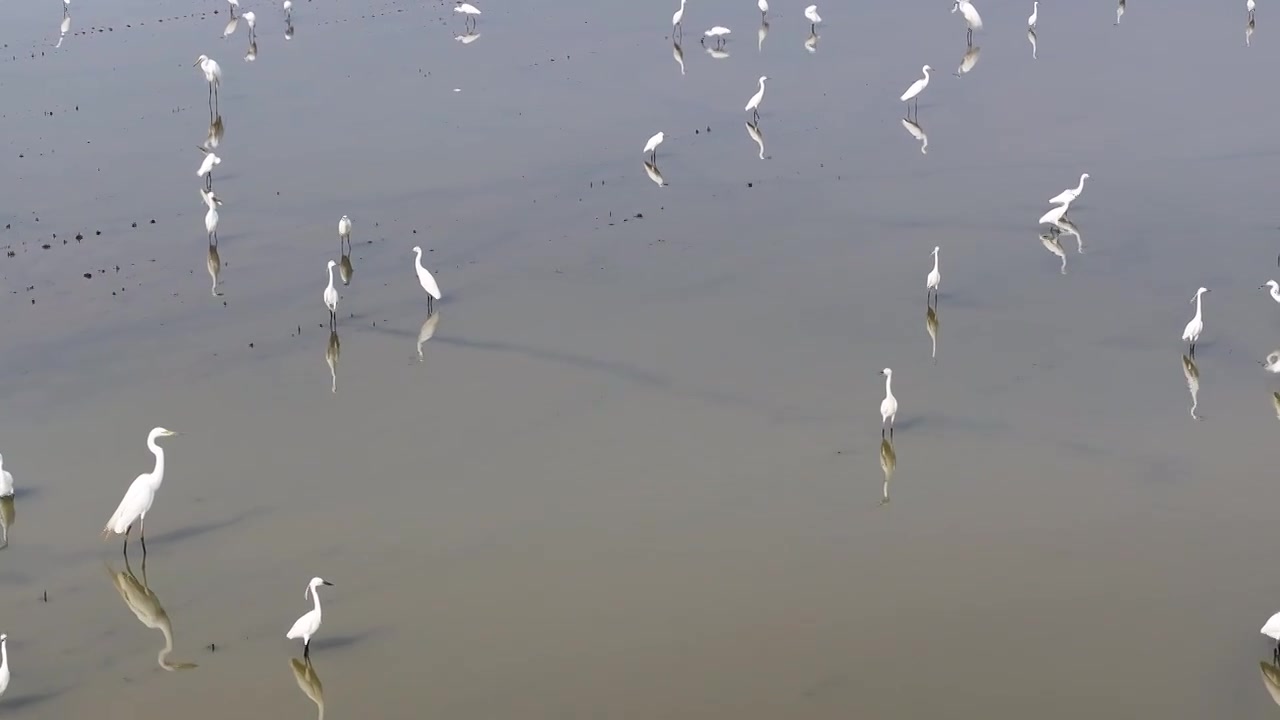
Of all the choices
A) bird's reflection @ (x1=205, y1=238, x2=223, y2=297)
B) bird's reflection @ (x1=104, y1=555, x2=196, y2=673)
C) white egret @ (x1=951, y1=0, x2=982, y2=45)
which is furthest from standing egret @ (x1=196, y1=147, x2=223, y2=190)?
white egret @ (x1=951, y1=0, x2=982, y2=45)

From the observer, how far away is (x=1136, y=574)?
1236 centimetres

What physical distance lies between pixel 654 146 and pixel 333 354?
7.78m

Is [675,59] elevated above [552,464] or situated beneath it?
elevated above

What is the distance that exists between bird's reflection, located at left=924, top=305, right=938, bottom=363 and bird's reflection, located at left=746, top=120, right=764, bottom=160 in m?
6.75

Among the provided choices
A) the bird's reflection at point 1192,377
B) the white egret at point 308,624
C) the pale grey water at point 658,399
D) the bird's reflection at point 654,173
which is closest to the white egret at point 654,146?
the bird's reflection at point 654,173

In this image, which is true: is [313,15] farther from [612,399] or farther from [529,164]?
[612,399]

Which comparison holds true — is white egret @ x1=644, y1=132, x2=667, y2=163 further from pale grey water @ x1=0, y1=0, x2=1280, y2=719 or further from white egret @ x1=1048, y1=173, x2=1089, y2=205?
white egret @ x1=1048, y1=173, x2=1089, y2=205

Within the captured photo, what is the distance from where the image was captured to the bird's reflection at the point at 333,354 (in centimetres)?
1697

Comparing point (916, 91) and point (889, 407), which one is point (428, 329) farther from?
Result: point (916, 91)

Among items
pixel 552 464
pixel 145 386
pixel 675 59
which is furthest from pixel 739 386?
pixel 675 59

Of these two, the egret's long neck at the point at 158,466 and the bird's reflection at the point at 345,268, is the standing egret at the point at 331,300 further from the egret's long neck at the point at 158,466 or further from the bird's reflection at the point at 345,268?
the egret's long neck at the point at 158,466

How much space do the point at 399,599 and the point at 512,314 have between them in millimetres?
6368

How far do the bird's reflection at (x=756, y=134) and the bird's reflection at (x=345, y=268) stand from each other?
675cm

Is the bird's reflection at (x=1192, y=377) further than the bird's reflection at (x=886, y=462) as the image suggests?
Yes
